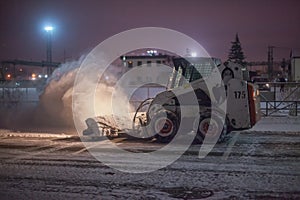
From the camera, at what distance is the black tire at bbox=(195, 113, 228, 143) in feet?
44.6

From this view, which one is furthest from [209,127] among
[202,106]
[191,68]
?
[191,68]

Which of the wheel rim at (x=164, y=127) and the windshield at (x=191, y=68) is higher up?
the windshield at (x=191, y=68)

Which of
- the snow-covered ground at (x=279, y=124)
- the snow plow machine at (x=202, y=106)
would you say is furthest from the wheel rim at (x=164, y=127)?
the snow-covered ground at (x=279, y=124)

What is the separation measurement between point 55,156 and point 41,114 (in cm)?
1366

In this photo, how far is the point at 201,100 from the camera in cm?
1405

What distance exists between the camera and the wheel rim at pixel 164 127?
14.0 metres

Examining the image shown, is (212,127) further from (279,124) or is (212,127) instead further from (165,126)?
(279,124)

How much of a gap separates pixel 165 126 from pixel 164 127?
0.05m

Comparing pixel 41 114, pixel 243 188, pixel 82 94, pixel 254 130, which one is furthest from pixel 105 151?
pixel 41 114

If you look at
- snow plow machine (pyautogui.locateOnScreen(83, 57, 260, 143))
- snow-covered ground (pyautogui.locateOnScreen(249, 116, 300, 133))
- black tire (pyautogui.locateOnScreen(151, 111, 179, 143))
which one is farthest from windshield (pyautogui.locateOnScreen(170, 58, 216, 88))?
snow-covered ground (pyautogui.locateOnScreen(249, 116, 300, 133))

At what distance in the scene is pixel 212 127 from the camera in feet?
44.9

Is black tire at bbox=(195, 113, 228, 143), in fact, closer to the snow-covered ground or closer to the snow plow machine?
the snow plow machine

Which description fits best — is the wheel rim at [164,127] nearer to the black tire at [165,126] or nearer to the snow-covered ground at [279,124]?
the black tire at [165,126]

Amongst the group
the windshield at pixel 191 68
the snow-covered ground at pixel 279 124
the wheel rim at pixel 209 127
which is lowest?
the snow-covered ground at pixel 279 124
